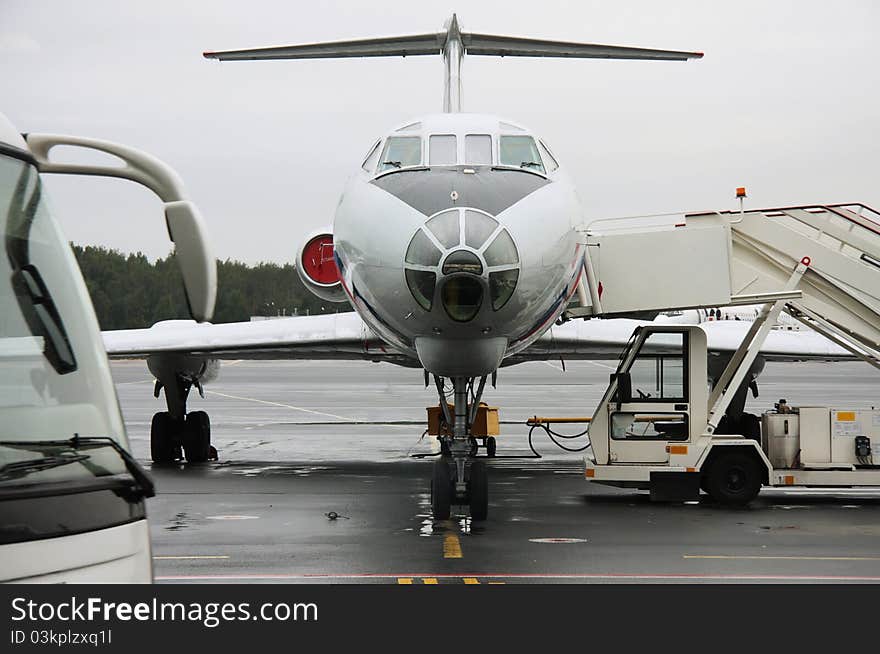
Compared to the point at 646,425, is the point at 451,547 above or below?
below

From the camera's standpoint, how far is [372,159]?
1105 centimetres

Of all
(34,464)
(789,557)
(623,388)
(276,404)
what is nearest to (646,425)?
(623,388)

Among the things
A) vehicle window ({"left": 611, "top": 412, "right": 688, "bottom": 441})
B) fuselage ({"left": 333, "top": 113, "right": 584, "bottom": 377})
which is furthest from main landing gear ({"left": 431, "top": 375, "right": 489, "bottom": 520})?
vehicle window ({"left": 611, "top": 412, "right": 688, "bottom": 441})

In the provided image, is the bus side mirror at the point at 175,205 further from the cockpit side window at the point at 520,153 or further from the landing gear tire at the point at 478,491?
the landing gear tire at the point at 478,491

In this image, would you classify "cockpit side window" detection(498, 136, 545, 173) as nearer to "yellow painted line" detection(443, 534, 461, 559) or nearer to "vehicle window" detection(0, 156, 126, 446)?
"yellow painted line" detection(443, 534, 461, 559)

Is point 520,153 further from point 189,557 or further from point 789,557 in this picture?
point 189,557

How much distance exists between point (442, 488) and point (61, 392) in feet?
24.4

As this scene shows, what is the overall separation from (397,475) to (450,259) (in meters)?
7.07

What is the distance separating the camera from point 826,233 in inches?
531

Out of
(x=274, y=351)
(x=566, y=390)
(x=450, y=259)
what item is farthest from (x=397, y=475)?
(x=566, y=390)
